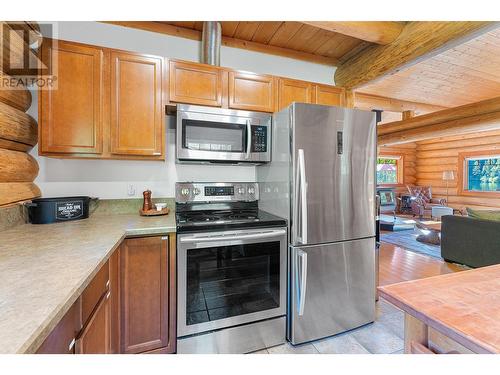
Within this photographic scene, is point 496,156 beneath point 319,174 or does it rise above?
above

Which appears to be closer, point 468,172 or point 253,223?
point 253,223

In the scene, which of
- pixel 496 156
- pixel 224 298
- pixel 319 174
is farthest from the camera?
pixel 496 156

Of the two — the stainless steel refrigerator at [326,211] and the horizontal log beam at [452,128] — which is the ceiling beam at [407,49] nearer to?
the stainless steel refrigerator at [326,211]

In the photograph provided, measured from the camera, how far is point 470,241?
3066mm

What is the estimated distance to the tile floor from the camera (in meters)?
1.76

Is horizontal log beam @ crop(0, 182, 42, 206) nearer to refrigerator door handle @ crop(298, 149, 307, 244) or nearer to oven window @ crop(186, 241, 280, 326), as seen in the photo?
oven window @ crop(186, 241, 280, 326)

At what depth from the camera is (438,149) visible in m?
8.20

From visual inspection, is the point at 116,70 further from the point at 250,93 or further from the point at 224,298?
the point at 224,298

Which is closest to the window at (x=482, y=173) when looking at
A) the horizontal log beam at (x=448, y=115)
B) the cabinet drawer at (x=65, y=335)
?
the horizontal log beam at (x=448, y=115)

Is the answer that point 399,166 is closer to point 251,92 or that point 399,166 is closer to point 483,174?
point 483,174

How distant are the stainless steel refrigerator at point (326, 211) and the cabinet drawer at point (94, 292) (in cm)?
120
